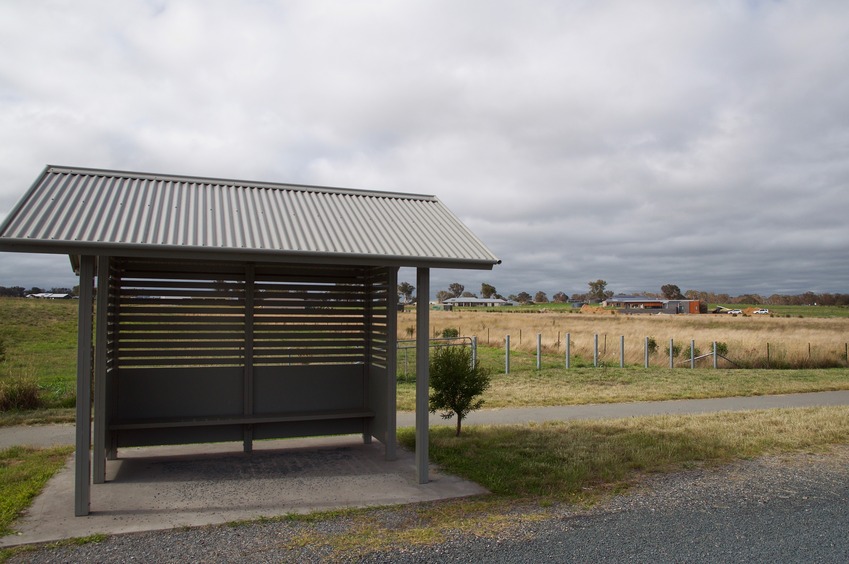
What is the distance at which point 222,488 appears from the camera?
277 inches

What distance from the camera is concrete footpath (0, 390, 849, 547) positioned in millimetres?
6035

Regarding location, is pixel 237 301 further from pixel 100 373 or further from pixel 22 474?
pixel 22 474

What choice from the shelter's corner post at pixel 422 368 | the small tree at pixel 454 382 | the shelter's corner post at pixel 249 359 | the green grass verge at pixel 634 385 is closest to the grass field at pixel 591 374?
the green grass verge at pixel 634 385

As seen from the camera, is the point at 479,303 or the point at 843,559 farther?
the point at 479,303

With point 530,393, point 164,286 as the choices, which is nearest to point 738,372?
point 530,393

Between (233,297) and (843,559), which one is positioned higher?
(233,297)

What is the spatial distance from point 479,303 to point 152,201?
13937 centimetres

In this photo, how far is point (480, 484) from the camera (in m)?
7.23

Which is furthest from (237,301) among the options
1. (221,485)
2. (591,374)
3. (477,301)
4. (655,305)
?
(477,301)

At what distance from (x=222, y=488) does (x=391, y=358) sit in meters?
2.34

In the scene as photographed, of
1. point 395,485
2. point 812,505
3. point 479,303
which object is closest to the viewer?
point 812,505

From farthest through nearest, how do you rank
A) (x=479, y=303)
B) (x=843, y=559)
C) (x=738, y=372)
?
(x=479, y=303), (x=738, y=372), (x=843, y=559)

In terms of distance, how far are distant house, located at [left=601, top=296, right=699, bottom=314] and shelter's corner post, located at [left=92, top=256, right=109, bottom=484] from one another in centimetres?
8113

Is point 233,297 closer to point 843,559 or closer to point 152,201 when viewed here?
point 152,201
